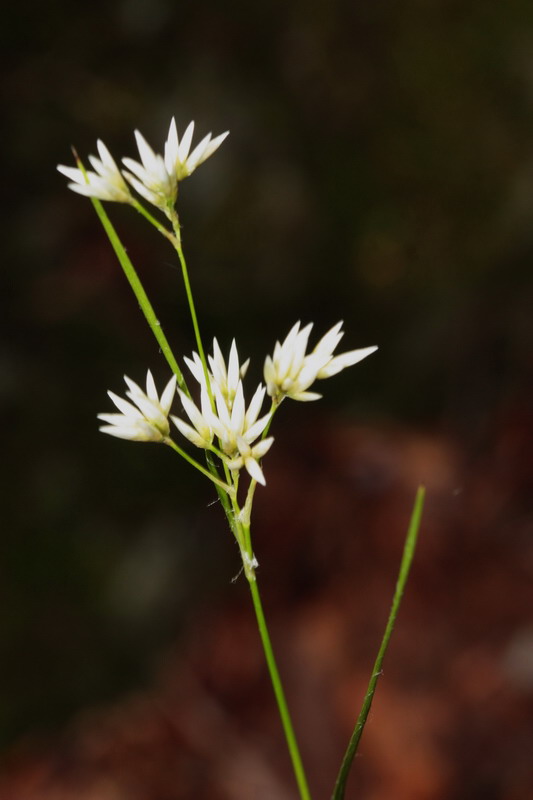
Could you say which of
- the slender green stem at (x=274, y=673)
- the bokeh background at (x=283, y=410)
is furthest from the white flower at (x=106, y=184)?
the bokeh background at (x=283, y=410)

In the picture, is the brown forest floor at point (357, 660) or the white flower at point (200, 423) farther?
the brown forest floor at point (357, 660)

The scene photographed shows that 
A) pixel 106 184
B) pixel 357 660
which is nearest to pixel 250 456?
pixel 106 184

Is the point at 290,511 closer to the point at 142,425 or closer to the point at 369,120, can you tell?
the point at 369,120

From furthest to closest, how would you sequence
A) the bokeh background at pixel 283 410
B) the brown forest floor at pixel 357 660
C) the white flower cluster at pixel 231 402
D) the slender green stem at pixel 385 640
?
the bokeh background at pixel 283 410 → the brown forest floor at pixel 357 660 → the white flower cluster at pixel 231 402 → the slender green stem at pixel 385 640

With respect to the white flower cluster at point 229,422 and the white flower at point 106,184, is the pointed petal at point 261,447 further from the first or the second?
the white flower at point 106,184

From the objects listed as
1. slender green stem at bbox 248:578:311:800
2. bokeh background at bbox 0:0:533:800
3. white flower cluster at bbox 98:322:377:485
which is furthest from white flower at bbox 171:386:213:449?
bokeh background at bbox 0:0:533:800

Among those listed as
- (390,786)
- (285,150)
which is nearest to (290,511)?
(390,786)

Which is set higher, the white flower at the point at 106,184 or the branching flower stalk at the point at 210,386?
the white flower at the point at 106,184
